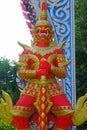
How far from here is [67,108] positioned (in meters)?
5.84

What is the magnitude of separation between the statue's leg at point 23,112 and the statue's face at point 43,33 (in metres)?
0.78

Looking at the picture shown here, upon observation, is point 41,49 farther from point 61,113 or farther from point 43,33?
point 61,113

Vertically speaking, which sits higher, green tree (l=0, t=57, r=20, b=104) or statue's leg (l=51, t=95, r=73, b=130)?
statue's leg (l=51, t=95, r=73, b=130)

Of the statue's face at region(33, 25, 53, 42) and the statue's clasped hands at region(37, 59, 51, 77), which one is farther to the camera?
the statue's face at region(33, 25, 53, 42)

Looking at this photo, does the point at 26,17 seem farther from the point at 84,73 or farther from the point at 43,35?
the point at 84,73

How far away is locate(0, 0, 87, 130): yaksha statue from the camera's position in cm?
580

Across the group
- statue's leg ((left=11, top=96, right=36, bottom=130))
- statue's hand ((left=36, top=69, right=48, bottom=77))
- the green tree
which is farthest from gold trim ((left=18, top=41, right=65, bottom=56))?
the green tree

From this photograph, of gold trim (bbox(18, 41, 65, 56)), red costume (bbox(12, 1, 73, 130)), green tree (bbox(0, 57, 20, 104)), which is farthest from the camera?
green tree (bbox(0, 57, 20, 104))

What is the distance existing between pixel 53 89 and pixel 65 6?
5.73ft

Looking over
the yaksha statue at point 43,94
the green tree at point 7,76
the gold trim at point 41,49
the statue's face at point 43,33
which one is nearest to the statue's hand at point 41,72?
the yaksha statue at point 43,94

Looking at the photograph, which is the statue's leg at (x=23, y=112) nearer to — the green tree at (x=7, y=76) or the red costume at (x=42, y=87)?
the red costume at (x=42, y=87)

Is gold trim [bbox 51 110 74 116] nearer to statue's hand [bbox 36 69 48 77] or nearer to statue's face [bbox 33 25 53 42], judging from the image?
statue's hand [bbox 36 69 48 77]

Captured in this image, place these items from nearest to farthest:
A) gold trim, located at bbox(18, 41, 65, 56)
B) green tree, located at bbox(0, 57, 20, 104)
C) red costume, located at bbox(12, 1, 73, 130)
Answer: red costume, located at bbox(12, 1, 73, 130) < gold trim, located at bbox(18, 41, 65, 56) < green tree, located at bbox(0, 57, 20, 104)

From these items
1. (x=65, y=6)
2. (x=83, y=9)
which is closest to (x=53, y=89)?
(x=65, y=6)
